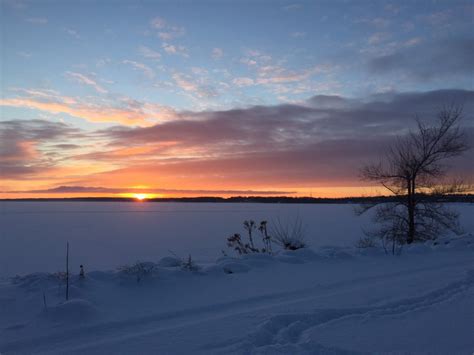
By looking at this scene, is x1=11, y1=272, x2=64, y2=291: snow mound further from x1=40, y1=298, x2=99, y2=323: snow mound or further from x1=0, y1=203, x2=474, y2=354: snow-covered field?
x1=40, y1=298, x2=99, y2=323: snow mound

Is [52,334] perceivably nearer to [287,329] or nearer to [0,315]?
[0,315]

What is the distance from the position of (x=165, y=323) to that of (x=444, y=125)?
44.8 ft

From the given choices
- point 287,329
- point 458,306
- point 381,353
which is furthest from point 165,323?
point 458,306

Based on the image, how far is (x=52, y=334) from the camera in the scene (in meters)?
4.19

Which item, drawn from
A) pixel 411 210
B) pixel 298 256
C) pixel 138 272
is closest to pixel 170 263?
pixel 138 272

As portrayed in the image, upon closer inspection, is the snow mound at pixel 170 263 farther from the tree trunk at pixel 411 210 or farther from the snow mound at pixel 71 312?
the tree trunk at pixel 411 210

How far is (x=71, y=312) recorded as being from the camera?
4.67 metres

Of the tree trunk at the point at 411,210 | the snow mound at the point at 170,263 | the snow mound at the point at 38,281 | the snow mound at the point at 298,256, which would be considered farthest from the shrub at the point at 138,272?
the tree trunk at the point at 411,210

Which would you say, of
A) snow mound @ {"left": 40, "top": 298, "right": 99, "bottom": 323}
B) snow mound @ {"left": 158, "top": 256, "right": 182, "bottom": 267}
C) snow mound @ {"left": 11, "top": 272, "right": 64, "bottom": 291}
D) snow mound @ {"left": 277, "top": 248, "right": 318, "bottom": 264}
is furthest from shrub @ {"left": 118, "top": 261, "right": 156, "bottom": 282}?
snow mound @ {"left": 277, "top": 248, "right": 318, "bottom": 264}

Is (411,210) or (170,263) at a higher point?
(411,210)

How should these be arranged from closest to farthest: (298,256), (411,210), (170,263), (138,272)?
(138,272) < (170,263) < (298,256) < (411,210)

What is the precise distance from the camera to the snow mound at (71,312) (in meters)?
4.58

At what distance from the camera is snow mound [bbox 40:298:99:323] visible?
15.0 ft

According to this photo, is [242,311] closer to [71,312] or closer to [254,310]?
[254,310]
